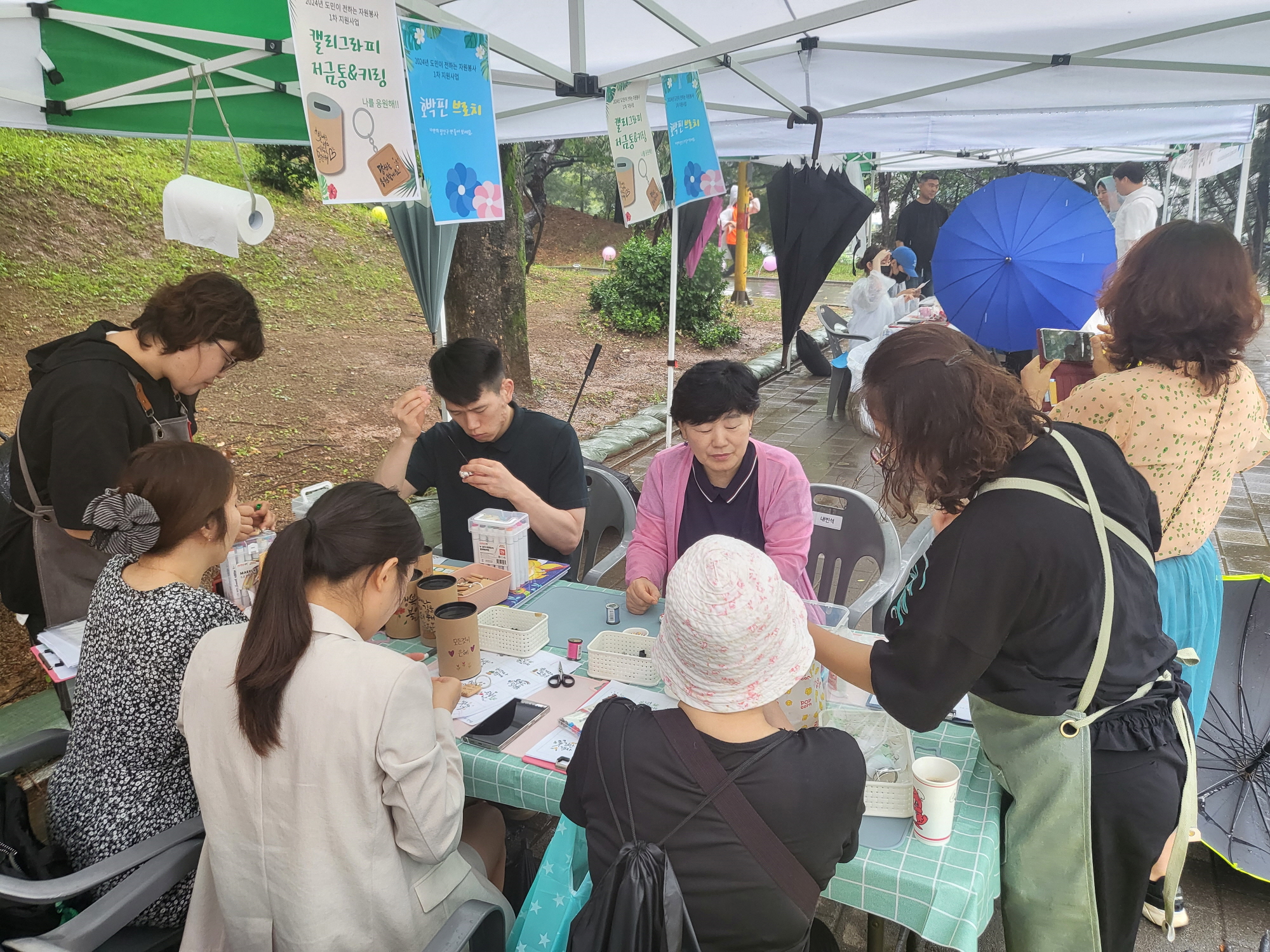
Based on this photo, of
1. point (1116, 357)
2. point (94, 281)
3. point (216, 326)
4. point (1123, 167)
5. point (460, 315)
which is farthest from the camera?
point (94, 281)

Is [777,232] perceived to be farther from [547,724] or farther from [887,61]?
[547,724]

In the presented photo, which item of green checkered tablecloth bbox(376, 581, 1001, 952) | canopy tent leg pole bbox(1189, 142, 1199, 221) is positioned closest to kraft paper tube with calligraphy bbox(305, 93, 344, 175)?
green checkered tablecloth bbox(376, 581, 1001, 952)

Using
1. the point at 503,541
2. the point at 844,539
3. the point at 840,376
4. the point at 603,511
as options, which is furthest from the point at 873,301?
the point at 503,541

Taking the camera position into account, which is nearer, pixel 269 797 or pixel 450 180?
pixel 269 797

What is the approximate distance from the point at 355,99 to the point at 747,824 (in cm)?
195

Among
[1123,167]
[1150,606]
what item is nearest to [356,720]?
[1150,606]

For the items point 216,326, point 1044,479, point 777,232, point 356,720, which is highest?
point 777,232

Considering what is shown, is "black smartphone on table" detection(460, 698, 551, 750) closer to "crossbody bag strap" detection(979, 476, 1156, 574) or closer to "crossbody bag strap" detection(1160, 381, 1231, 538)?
"crossbody bag strap" detection(979, 476, 1156, 574)

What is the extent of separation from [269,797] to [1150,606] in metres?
1.72

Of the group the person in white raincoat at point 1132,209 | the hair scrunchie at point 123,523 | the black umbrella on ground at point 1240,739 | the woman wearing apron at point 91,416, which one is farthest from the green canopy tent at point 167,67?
the person in white raincoat at point 1132,209

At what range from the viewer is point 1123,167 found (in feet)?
23.2

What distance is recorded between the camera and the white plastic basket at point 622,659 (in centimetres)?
206

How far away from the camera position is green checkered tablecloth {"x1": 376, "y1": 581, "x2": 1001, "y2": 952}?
1.37 metres

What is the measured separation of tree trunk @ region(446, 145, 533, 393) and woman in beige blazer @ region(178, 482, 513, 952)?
483 cm
